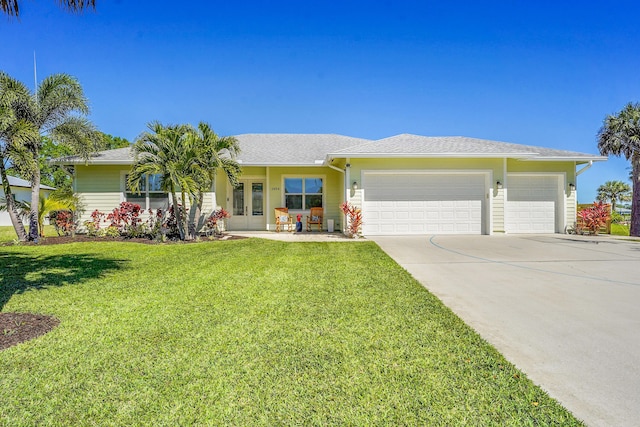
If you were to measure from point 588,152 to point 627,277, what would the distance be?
34.8 ft

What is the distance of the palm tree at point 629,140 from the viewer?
533 inches

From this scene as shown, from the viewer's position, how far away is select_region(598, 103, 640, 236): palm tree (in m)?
13.5

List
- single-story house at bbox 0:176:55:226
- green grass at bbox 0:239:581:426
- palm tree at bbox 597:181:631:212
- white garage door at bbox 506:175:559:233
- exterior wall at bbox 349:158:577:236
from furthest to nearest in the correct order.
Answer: palm tree at bbox 597:181:631:212, single-story house at bbox 0:176:55:226, white garage door at bbox 506:175:559:233, exterior wall at bbox 349:158:577:236, green grass at bbox 0:239:581:426

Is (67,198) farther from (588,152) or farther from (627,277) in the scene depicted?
(588,152)

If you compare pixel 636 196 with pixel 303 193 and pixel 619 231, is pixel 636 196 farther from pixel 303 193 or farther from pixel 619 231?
pixel 303 193

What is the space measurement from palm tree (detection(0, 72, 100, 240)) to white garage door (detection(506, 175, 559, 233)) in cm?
1548

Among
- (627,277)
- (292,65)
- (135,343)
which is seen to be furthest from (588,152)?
(135,343)

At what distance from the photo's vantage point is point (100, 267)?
6.36 meters

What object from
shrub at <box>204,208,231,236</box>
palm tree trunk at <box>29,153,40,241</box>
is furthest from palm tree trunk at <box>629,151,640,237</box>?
palm tree trunk at <box>29,153,40,241</box>

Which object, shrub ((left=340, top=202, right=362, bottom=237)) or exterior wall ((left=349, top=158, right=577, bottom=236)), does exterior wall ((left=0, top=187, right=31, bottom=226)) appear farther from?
exterior wall ((left=349, top=158, right=577, bottom=236))

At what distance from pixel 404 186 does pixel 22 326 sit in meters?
10.8

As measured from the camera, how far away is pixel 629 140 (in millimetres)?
13570

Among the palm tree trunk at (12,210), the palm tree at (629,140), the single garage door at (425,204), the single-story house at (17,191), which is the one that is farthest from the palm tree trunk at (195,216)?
the palm tree at (629,140)

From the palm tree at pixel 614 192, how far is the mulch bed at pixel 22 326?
135 ft
